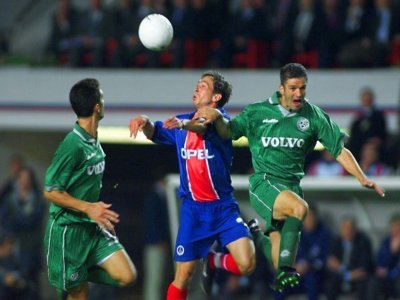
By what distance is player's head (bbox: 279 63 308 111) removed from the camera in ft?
36.5

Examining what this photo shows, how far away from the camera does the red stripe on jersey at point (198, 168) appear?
11.4 m

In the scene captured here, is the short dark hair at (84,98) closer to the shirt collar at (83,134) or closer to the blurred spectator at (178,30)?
the shirt collar at (83,134)

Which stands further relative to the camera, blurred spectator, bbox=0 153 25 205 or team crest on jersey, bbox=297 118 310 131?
blurred spectator, bbox=0 153 25 205

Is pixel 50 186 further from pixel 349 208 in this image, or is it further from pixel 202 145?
pixel 349 208

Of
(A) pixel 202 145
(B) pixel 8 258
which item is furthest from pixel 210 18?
(A) pixel 202 145

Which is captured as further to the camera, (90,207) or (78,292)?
(78,292)

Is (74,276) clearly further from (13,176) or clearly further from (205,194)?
(13,176)

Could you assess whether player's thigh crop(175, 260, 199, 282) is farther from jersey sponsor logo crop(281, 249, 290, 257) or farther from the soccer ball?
the soccer ball

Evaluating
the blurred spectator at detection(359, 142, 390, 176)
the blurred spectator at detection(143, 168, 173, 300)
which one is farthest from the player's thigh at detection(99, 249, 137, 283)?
the blurred spectator at detection(143, 168, 173, 300)

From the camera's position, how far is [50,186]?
35.3 ft

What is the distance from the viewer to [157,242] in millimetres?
18438

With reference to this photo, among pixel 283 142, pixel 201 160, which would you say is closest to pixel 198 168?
pixel 201 160

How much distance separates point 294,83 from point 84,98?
1721 mm

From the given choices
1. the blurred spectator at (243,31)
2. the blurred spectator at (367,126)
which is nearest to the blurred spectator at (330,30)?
the blurred spectator at (243,31)
